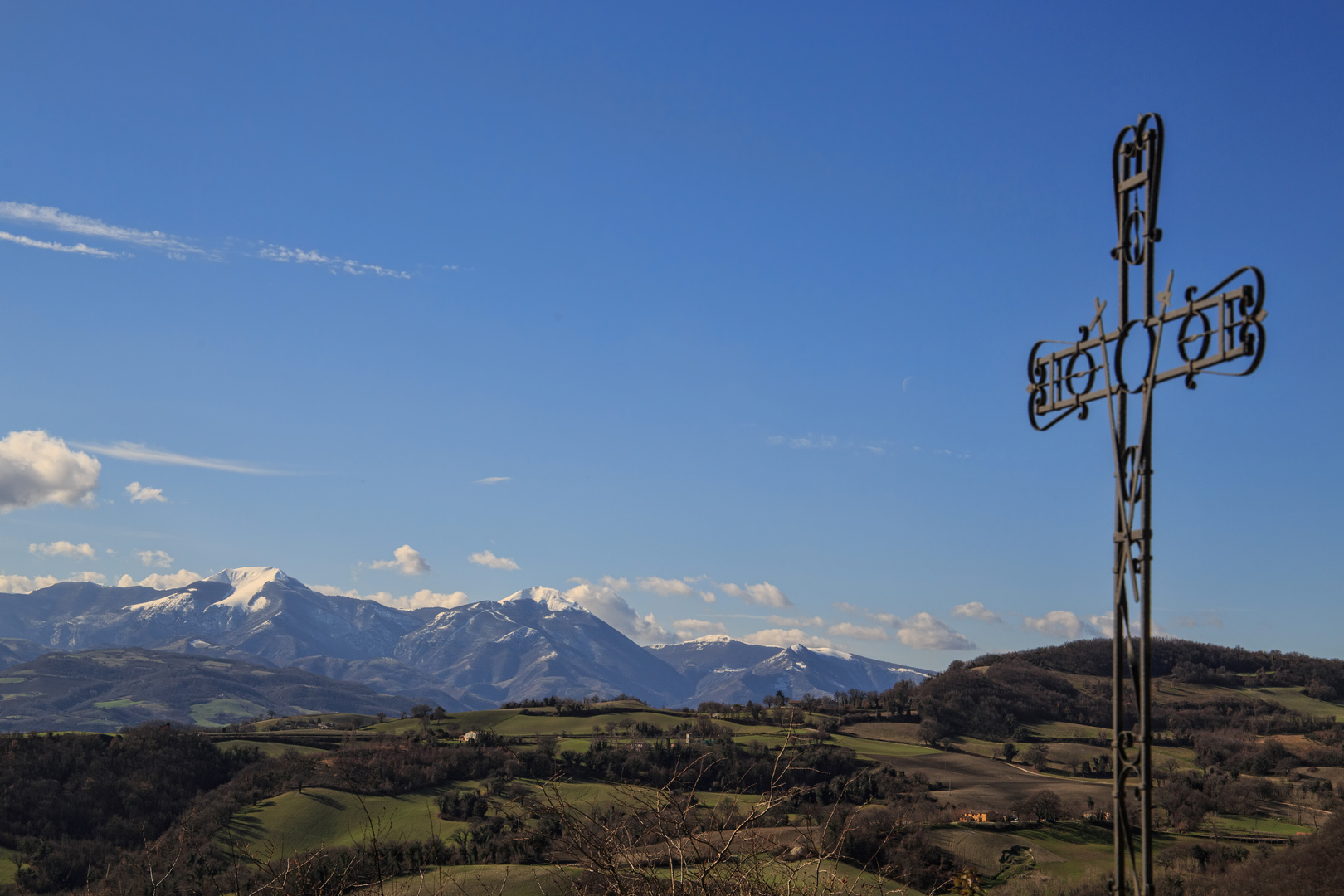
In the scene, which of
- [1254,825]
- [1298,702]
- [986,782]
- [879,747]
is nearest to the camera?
[1254,825]

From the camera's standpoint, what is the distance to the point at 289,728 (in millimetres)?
145500

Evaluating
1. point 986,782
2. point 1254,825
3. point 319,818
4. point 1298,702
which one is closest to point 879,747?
point 986,782

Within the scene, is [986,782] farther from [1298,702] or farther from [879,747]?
[1298,702]

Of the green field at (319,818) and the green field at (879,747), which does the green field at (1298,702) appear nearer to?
the green field at (879,747)

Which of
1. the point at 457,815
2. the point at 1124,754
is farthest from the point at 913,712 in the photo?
the point at 1124,754

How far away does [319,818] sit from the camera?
269 ft

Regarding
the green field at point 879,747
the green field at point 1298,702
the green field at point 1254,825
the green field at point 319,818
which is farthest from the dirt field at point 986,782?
the green field at point 1298,702

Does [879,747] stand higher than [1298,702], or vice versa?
[1298,702]

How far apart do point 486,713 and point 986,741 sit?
6885cm

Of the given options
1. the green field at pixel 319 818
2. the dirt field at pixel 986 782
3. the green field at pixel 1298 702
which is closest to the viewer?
the green field at pixel 319 818

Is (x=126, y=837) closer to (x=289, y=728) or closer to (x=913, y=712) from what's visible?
(x=289, y=728)

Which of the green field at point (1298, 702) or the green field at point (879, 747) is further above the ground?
the green field at point (1298, 702)

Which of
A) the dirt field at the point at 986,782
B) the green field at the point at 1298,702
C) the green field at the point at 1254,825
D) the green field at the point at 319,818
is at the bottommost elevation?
the green field at the point at 319,818

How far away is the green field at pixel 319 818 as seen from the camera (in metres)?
73.5
